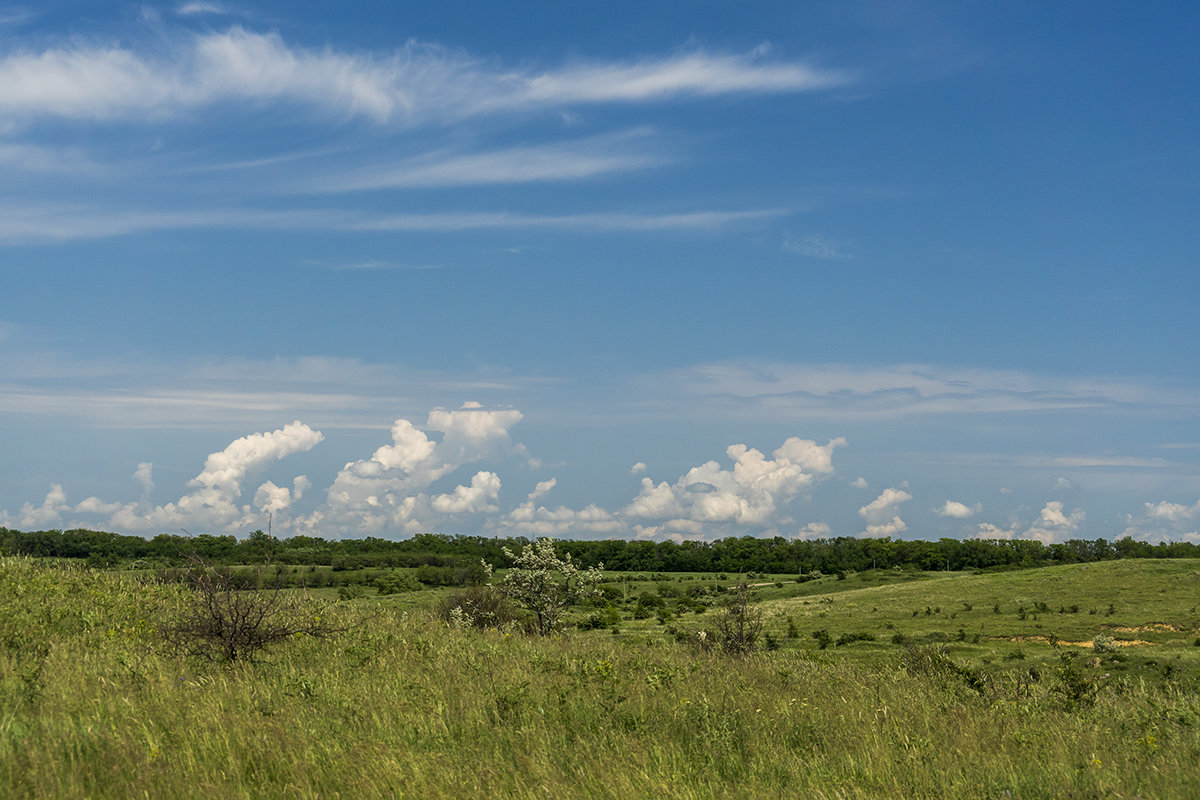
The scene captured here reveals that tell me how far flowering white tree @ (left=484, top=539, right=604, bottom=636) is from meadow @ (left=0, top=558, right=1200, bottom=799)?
76.4 feet

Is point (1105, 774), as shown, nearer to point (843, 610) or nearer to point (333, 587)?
point (843, 610)

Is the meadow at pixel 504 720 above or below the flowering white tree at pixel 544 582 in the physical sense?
above

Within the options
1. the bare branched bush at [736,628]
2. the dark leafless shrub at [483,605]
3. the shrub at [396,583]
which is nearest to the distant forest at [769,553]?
the shrub at [396,583]

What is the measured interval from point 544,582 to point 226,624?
94.1 ft

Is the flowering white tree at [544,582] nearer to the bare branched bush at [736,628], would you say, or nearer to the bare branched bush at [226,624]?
the bare branched bush at [736,628]

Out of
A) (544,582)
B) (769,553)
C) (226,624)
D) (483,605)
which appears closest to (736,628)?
(544,582)

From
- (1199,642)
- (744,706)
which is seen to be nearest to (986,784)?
(744,706)

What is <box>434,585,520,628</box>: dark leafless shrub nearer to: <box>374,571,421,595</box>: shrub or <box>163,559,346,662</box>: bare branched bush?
<box>163,559,346,662</box>: bare branched bush

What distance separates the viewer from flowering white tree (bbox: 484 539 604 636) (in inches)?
1615

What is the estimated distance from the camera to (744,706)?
413 inches

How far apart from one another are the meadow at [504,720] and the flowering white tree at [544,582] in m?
23.3

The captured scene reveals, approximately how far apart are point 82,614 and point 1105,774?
→ 15647 mm

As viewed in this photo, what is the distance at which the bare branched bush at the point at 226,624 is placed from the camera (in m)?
12.9

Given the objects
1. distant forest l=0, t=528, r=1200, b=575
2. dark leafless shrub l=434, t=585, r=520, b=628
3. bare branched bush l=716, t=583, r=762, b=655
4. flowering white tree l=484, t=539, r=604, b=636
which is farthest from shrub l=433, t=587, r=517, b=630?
distant forest l=0, t=528, r=1200, b=575
